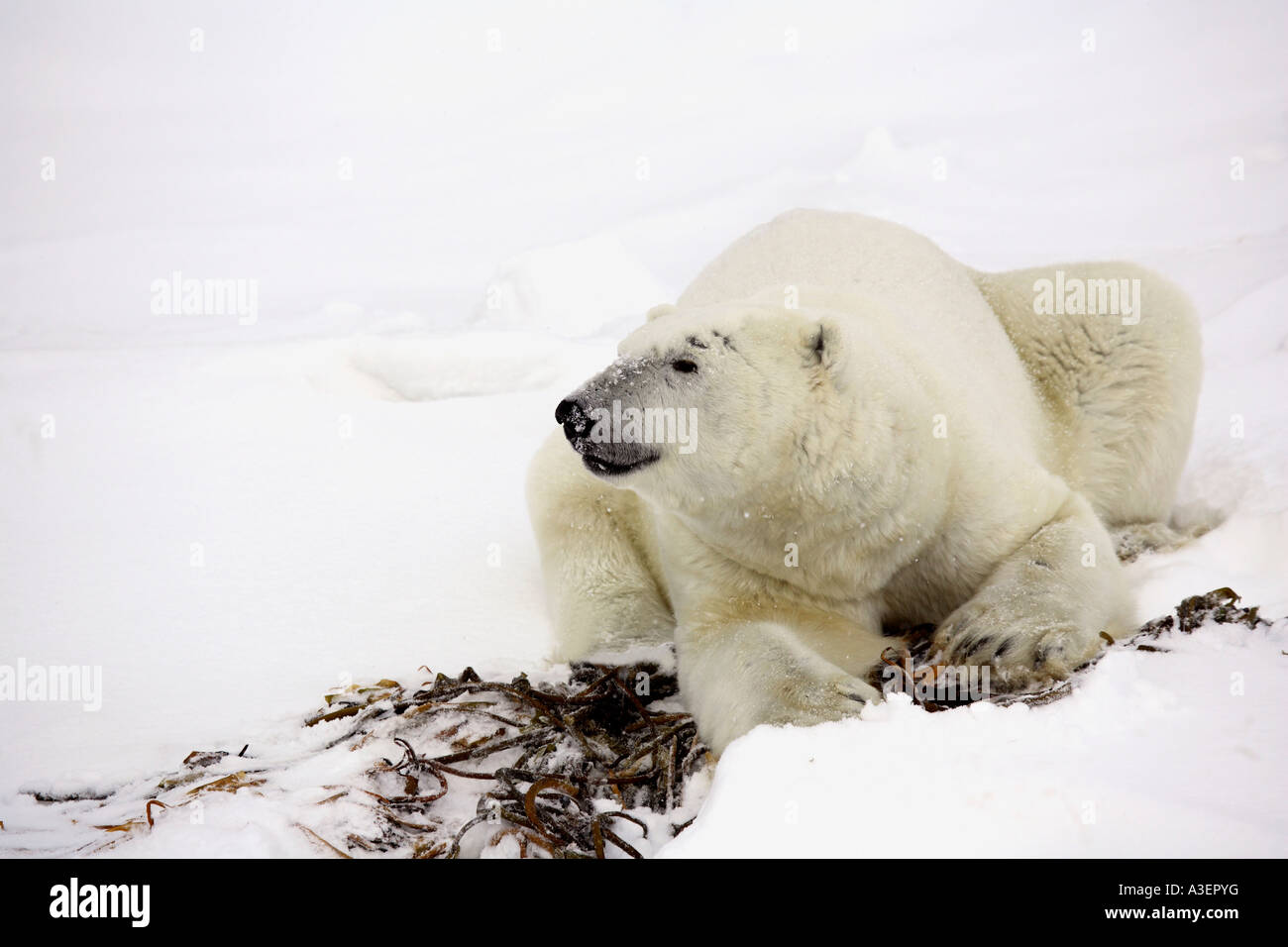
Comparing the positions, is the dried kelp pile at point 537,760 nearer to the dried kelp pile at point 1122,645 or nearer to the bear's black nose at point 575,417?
the dried kelp pile at point 1122,645

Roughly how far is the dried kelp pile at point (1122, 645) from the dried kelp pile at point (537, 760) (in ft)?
1.84

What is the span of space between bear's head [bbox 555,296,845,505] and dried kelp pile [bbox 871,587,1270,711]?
23.9 inches

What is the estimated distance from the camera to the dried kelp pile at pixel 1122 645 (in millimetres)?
2086

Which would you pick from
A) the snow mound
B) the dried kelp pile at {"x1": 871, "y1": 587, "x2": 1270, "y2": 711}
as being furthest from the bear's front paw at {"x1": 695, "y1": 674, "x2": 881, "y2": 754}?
the snow mound

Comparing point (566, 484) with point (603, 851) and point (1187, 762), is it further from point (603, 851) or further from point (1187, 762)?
point (1187, 762)

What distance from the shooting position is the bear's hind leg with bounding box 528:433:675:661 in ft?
10.9

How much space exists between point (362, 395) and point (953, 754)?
5.20m

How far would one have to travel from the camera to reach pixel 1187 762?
64.2 inches

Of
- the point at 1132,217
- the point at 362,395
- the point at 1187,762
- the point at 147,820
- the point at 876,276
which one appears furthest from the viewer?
the point at 1132,217

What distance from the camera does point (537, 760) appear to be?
7.72 feet

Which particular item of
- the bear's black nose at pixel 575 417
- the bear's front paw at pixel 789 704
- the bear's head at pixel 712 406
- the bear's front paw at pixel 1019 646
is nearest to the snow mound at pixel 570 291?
the bear's head at pixel 712 406

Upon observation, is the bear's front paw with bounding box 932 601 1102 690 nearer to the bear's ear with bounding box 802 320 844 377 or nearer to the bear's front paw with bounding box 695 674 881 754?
the bear's front paw with bounding box 695 674 881 754

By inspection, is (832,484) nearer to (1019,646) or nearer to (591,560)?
(1019,646)
